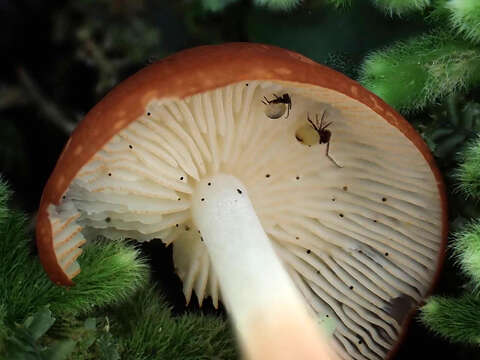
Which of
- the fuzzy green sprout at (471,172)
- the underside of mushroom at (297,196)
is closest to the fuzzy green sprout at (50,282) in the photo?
the underside of mushroom at (297,196)

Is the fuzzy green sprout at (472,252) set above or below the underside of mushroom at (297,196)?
below

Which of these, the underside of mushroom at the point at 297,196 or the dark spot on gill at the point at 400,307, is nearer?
the underside of mushroom at the point at 297,196

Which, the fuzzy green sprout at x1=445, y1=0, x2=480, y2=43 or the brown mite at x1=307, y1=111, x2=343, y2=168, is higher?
the fuzzy green sprout at x1=445, y1=0, x2=480, y2=43

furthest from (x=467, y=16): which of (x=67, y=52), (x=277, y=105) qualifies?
(x=67, y=52)

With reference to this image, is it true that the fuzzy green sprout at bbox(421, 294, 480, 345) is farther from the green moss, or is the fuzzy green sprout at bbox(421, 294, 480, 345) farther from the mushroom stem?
the green moss

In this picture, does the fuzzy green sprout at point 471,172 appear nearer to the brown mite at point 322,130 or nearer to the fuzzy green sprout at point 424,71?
the fuzzy green sprout at point 424,71

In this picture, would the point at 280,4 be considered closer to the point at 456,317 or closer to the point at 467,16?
the point at 467,16

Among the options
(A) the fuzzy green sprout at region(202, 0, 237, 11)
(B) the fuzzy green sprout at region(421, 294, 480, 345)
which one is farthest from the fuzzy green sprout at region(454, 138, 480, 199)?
(A) the fuzzy green sprout at region(202, 0, 237, 11)

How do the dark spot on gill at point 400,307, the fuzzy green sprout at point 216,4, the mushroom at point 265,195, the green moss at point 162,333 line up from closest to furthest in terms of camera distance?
the mushroom at point 265,195
the green moss at point 162,333
the dark spot on gill at point 400,307
the fuzzy green sprout at point 216,4
